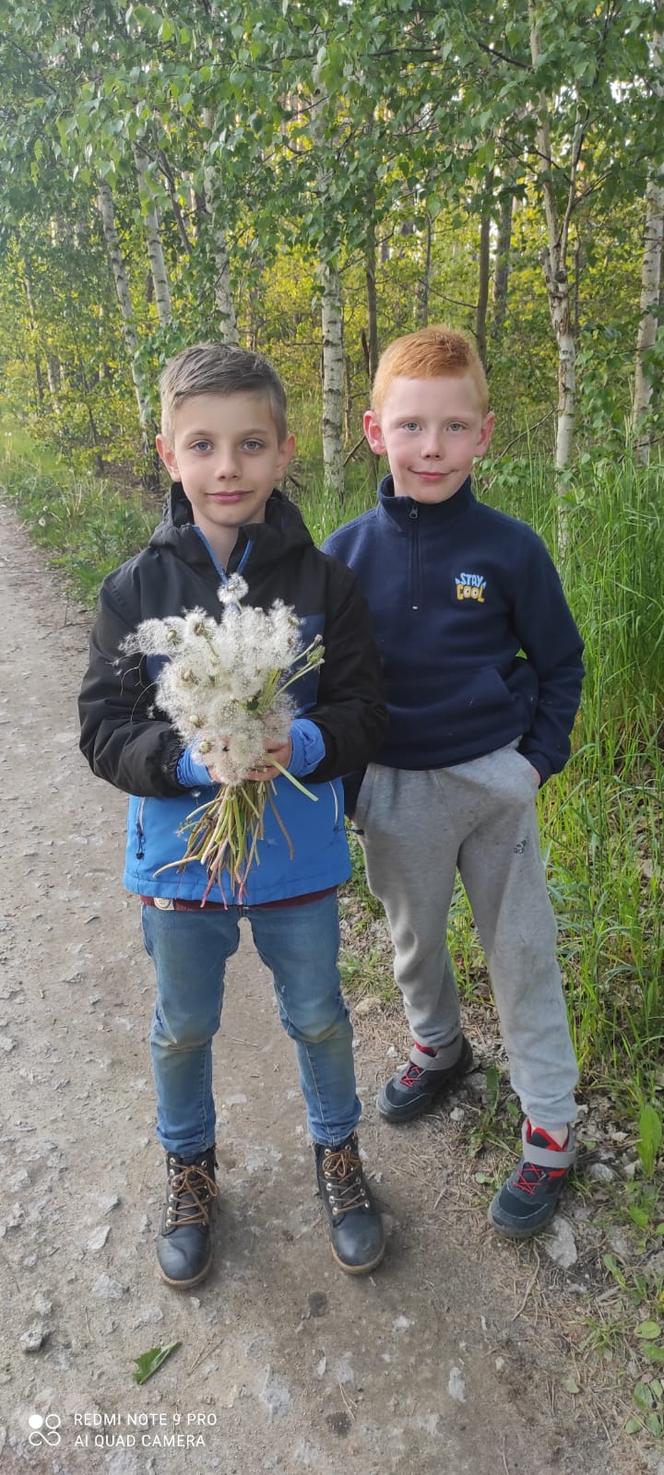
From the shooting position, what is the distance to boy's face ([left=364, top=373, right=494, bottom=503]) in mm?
1917

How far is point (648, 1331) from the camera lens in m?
1.85

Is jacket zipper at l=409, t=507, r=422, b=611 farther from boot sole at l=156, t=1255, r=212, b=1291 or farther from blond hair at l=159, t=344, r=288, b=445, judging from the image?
boot sole at l=156, t=1255, r=212, b=1291

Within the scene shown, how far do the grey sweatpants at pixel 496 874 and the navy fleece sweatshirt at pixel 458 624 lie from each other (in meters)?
0.07

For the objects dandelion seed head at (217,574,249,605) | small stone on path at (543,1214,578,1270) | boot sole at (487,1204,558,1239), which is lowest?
small stone on path at (543,1214,578,1270)

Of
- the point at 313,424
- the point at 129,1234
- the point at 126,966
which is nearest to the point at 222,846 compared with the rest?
the point at 129,1234

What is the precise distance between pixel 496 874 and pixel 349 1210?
93 cm

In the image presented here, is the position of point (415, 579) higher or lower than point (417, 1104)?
higher

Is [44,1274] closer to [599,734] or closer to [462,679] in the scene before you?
[462,679]

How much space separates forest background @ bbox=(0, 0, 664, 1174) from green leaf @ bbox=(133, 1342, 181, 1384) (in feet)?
3.72

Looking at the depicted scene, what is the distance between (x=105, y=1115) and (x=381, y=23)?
501cm

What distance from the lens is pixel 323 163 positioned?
5.31 meters

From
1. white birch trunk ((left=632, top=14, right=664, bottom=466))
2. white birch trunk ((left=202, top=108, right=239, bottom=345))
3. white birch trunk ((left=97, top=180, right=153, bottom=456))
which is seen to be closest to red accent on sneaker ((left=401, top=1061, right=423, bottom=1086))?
white birch trunk ((left=632, top=14, right=664, bottom=466))

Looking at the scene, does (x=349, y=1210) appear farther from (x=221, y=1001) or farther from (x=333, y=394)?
(x=333, y=394)

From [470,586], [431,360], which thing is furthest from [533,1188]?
[431,360]
